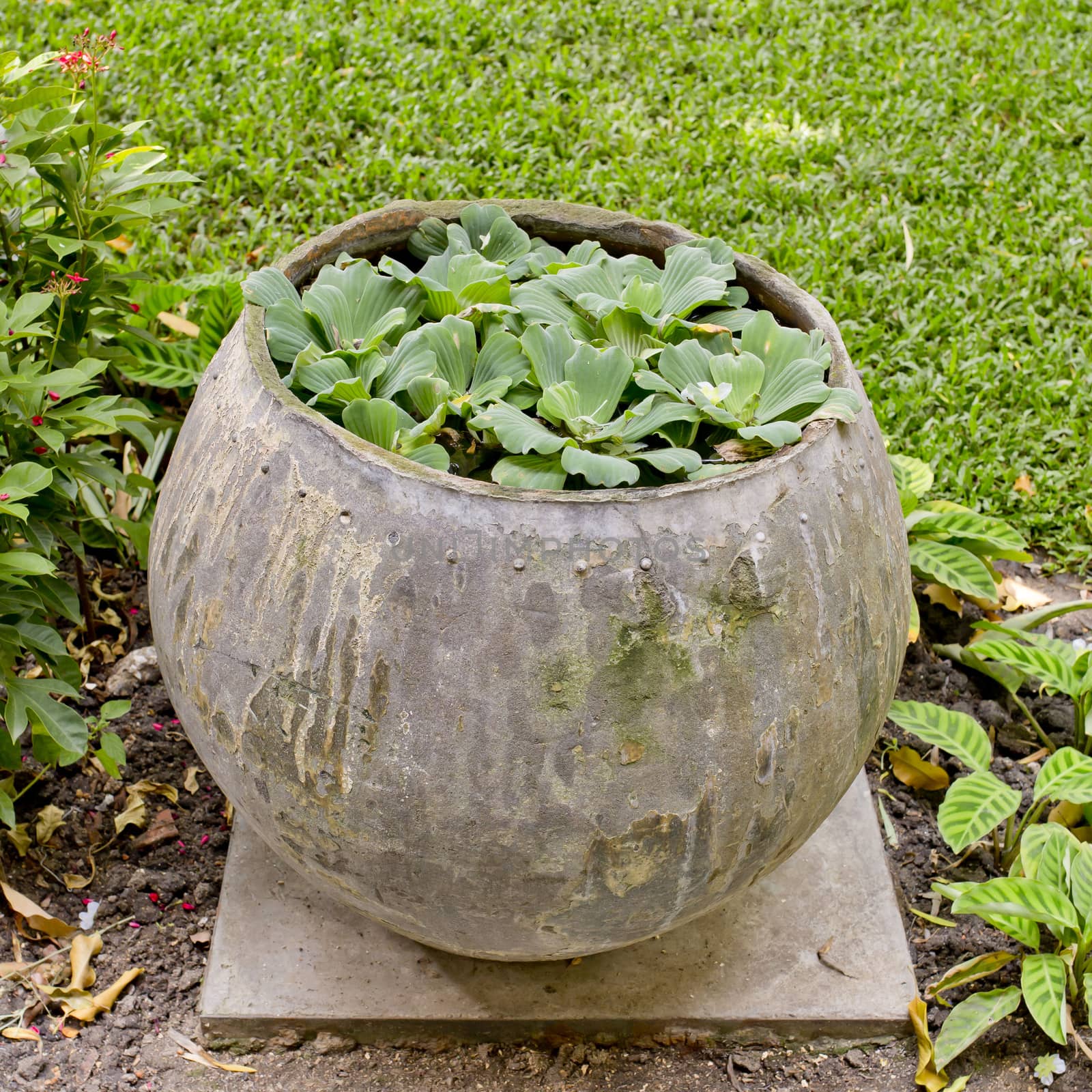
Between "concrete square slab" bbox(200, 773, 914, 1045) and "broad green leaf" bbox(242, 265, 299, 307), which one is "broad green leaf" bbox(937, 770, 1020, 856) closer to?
"concrete square slab" bbox(200, 773, 914, 1045)

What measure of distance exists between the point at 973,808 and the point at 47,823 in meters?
1.79

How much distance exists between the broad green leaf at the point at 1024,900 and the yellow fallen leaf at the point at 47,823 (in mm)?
1711

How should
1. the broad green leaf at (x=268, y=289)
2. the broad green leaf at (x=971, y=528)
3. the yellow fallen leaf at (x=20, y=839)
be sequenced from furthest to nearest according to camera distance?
the broad green leaf at (x=971, y=528) → the yellow fallen leaf at (x=20, y=839) → the broad green leaf at (x=268, y=289)

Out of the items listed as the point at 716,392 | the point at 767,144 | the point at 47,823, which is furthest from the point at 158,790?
the point at 767,144

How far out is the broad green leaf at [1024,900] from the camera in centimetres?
214

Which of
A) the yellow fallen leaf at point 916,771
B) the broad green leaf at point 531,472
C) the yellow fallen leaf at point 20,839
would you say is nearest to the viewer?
the broad green leaf at point 531,472

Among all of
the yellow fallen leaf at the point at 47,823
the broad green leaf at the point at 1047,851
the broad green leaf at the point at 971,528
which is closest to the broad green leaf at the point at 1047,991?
the broad green leaf at the point at 1047,851

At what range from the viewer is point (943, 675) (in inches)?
114

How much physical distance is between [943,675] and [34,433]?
203cm

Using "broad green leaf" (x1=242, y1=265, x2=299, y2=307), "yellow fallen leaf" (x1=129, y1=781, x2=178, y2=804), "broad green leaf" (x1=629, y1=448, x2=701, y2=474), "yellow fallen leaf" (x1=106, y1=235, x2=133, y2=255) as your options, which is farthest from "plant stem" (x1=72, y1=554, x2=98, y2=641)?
"broad green leaf" (x1=629, y1=448, x2=701, y2=474)

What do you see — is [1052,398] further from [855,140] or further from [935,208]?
[855,140]

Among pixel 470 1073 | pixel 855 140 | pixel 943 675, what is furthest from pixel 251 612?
pixel 855 140

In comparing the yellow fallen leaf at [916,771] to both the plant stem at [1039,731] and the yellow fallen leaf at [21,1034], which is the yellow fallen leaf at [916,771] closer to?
the plant stem at [1039,731]

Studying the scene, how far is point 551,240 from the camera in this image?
2.35 metres
